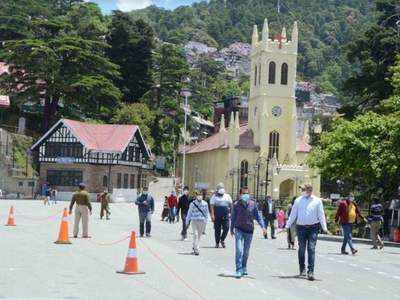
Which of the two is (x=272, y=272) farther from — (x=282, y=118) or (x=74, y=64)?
(x=282, y=118)

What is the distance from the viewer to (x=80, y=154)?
74.9 m

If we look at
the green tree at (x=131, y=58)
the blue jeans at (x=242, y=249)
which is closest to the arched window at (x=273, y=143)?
the green tree at (x=131, y=58)

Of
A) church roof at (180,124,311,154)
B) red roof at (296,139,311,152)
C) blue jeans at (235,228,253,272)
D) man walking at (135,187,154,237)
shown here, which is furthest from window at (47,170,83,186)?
blue jeans at (235,228,253,272)

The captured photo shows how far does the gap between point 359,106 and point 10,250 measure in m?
38.4

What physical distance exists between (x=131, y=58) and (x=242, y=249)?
8214cm

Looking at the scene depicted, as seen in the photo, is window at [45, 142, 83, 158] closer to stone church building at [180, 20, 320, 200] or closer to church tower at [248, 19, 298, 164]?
stone church building at [180, 20, 320, 200]

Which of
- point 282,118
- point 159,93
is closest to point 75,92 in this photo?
point 159,93

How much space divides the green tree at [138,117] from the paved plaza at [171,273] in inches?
2426

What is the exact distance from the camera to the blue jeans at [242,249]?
49.4 feet

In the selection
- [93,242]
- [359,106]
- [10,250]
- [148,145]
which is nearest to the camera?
[10,250]

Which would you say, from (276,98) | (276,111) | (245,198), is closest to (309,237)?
(245,198)

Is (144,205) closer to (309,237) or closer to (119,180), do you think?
(309,237)

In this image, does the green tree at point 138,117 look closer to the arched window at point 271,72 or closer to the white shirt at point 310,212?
the arched window at point 271,72

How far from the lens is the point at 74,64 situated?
77875mm
